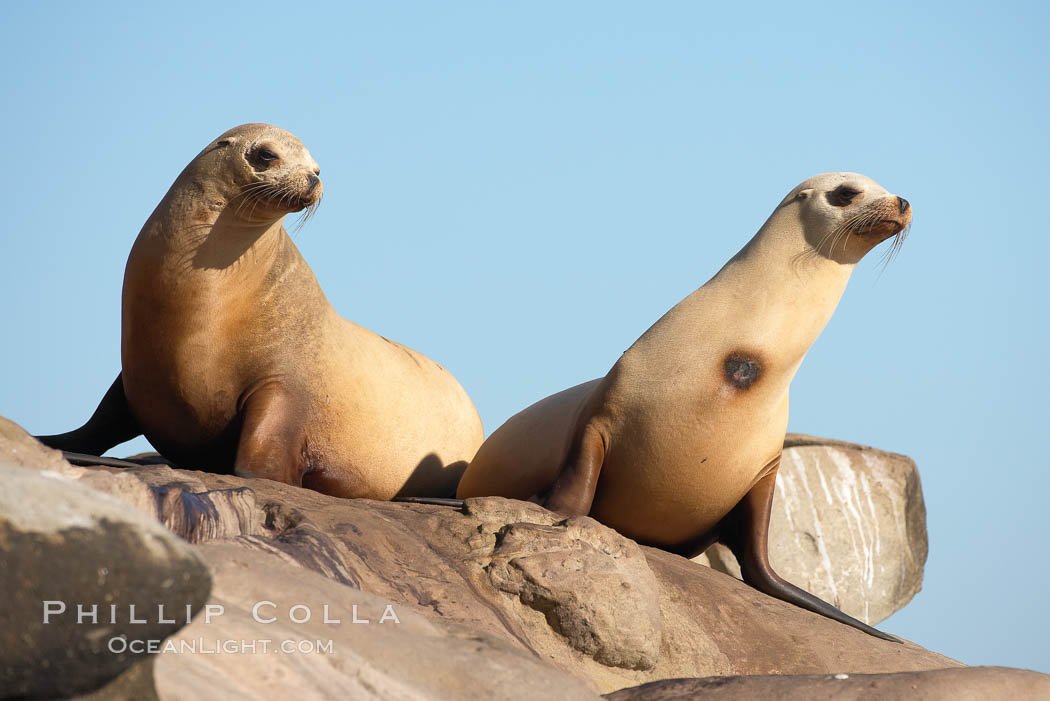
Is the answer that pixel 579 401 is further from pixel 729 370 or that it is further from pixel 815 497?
pixel 815 497

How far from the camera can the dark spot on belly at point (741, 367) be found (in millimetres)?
6660

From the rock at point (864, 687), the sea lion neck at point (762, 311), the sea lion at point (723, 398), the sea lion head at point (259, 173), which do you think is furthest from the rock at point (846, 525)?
the rock at point (864, 687)

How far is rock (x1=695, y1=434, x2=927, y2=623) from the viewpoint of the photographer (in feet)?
35.7

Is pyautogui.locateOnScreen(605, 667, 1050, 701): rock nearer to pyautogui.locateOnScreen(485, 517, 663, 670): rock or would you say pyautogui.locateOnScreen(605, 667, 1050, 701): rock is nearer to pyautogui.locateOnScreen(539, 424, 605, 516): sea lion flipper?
pyautogui.locateOnScreen(485, 517, 663, 670): rock

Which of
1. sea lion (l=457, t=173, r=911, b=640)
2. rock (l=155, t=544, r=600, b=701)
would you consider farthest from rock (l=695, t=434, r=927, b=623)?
rock (l=155, t=544, r=600, b=701)

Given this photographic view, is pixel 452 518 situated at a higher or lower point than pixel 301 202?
lower

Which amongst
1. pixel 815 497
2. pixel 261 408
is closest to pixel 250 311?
pixel 261 408

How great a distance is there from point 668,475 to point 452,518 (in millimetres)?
1684

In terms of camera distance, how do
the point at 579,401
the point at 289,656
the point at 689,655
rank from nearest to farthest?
the point at 289,656 → the point at 689,655 → the point at 579,401

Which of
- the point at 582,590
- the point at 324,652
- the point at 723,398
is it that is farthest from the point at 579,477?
the point at 324,652

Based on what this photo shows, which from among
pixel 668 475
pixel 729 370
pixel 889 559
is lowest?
pixel 889 559

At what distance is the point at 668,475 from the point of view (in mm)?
6672

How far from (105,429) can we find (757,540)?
151 inches

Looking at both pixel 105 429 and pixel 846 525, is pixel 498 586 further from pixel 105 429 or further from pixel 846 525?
pixel 846 525
